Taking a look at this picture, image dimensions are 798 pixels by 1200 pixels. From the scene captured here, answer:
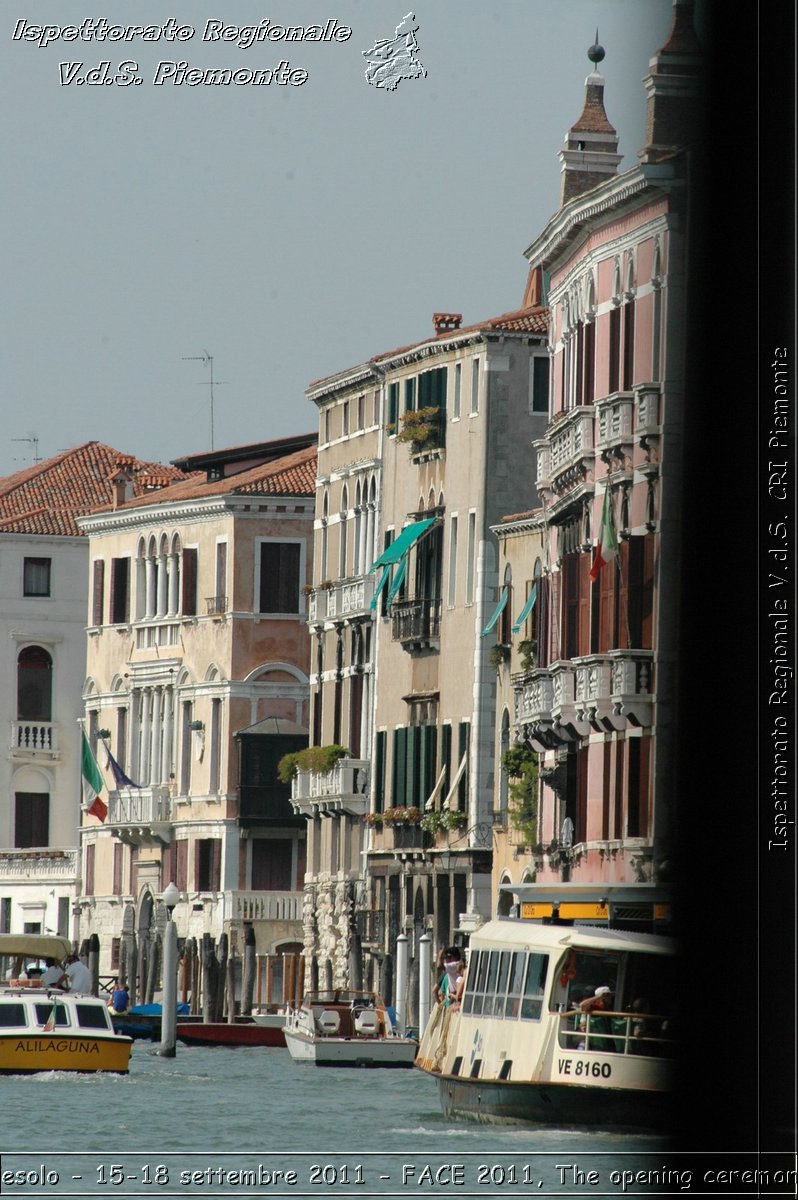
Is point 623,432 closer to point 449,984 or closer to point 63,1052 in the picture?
point 449,984

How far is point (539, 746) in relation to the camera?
17125mm

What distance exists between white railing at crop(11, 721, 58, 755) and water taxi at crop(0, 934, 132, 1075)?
658 cm

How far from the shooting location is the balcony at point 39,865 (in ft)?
91.7

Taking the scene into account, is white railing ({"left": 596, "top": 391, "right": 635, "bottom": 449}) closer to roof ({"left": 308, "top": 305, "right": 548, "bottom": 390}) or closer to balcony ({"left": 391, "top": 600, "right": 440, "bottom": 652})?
roof ({"left": 308, "top": 305, "right": 548, "bottom": 390})

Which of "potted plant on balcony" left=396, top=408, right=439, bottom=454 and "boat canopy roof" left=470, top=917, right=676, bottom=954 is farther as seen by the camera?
"potted plant on balcony" left=396, top=408, right=439, bottom=454

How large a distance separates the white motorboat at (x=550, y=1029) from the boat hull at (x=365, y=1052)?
5.93m

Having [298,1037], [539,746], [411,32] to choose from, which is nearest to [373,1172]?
[411,32]

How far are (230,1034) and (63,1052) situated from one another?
5.86 metres

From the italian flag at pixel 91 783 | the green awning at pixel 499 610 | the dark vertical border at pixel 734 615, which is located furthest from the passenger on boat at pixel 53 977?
the dark vertical border at pixel 734 615

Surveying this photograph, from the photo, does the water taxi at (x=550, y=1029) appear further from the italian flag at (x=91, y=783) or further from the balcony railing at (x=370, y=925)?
the balcony railing at (x=370, y=925)

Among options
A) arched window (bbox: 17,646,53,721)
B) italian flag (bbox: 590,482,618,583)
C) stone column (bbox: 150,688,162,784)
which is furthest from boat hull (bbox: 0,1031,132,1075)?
stone column (bbox: 150,688,162,784)

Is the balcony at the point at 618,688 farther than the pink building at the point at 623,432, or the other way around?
the balcony at the point at 618,688

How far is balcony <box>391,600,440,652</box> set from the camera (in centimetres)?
2241

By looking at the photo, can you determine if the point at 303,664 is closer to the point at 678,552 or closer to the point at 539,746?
the point at 539,746
